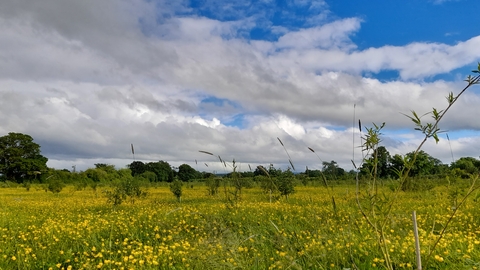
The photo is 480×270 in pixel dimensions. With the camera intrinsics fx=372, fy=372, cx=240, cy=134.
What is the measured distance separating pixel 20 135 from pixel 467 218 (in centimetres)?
6739

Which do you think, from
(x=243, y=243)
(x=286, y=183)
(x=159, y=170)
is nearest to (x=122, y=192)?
(x=286, y=183)

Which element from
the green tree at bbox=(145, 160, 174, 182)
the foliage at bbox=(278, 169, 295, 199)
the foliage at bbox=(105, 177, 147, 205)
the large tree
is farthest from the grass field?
the large tree

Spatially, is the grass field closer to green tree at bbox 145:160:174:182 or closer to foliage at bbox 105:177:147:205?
foliage at bbox 105:177:147:205

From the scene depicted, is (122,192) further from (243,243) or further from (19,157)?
(19,157)

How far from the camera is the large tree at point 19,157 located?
189 ft

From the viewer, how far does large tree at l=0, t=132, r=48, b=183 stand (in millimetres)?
57656

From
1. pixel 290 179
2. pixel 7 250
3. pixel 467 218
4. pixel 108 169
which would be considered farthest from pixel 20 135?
pixel 467 218


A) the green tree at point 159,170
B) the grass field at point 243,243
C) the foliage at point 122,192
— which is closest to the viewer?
the grass field at point 243,243

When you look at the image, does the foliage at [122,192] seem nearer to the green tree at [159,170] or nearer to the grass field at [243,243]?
the grass field at [243,243]

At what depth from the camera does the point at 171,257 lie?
225 inches

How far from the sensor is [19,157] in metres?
58.6

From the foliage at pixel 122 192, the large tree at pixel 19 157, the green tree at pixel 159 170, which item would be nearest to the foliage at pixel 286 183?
the foliage at pixel 122 192

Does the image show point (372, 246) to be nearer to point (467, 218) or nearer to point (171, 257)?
point (171, 257)

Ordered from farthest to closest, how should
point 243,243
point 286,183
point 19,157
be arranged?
point 19,157, point 286,183, point 243,243
